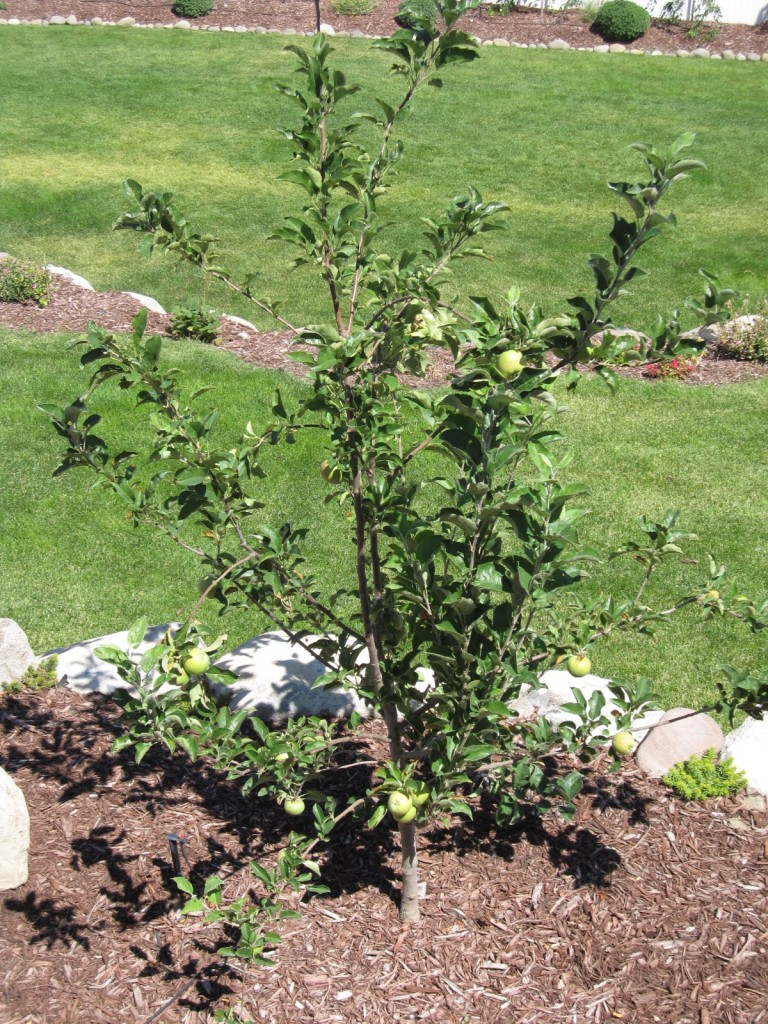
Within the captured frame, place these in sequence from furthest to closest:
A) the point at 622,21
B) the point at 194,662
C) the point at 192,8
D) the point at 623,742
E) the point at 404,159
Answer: the point at 192,8 < the point at 622,21 < the point at 404,159 < the point at 623,742 < the point at 194,662

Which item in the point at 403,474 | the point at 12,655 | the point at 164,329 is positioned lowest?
the point at 12,655

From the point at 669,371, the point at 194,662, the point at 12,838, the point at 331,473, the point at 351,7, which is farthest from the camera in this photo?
the point at 351,7

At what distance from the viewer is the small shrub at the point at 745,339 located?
401 inches

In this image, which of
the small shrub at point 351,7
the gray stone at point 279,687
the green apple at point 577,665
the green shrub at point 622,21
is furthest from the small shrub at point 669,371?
the small shrub at point 351,7

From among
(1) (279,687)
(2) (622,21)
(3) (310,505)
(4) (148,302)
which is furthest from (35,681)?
(2) (622,21)

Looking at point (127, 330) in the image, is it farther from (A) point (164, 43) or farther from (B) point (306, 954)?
(A) point (164, 43)

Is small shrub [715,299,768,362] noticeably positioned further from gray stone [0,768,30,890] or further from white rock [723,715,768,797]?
gray stone [0,768,30,890]

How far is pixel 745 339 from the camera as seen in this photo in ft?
33.4

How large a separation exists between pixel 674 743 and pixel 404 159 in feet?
44.9

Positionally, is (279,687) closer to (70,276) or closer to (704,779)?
(704,779)

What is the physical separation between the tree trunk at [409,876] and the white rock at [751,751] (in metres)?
1.77

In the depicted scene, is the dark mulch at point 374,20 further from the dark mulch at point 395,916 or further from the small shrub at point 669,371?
the dark mulch at point 395,916

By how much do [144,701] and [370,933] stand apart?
146cm

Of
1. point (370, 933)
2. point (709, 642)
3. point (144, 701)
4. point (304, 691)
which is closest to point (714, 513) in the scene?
point (709, 642)
